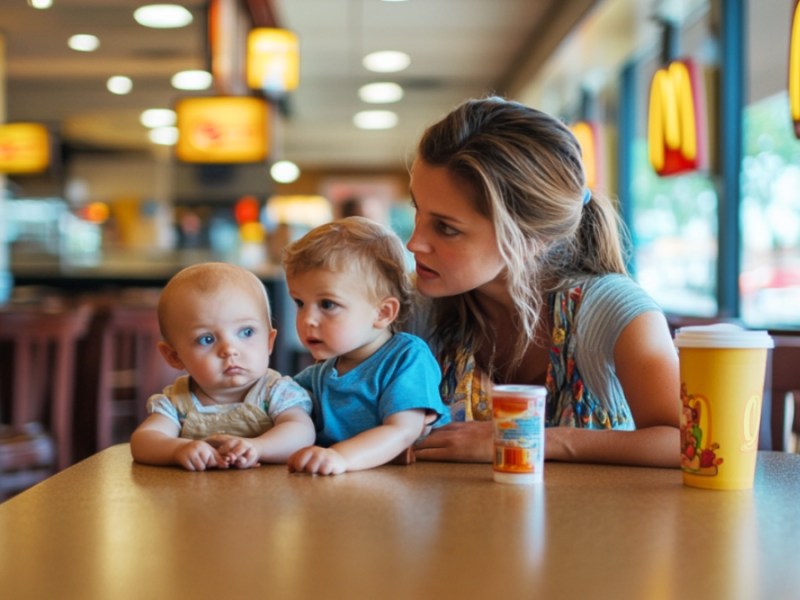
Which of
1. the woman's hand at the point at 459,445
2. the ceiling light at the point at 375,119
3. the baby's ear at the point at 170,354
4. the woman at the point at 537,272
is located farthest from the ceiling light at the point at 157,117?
the woman's hand at the point at 459,445

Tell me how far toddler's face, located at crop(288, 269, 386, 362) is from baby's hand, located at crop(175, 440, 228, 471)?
0.66 feet

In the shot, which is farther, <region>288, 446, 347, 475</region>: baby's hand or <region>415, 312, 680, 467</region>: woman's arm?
<region>415, 312, 680, 467</region>: woman's arm

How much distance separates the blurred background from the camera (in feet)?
17.8

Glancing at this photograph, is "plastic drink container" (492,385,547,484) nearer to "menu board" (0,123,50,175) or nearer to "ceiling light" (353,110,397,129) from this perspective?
"menu board" (0,123,50,175)

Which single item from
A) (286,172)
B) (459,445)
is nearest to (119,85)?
(286,172)

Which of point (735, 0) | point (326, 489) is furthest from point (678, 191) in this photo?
point (326, 489)

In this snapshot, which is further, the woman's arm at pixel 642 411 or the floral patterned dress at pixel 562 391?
the floral patterned dress at pixel 562 391

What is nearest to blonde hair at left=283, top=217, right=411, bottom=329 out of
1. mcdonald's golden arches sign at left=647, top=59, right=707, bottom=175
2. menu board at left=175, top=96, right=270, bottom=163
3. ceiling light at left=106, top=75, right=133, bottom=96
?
mcdonald's golden arches sign at left=647, top=59, right=707, bottom=175

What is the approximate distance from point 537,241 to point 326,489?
618 mm

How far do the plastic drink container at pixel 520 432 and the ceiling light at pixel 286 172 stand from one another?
17162 millimetres

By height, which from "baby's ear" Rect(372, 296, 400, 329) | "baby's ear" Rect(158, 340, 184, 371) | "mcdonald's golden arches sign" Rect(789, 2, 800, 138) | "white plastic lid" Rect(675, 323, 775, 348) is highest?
"mcdonald's golden arches sign" Rect(789, 2, 800, 138)

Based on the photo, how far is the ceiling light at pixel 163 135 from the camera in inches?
546

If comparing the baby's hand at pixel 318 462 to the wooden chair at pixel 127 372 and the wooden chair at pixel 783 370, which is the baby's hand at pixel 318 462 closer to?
the wooden chair at pixel 783 370

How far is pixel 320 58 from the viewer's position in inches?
380
